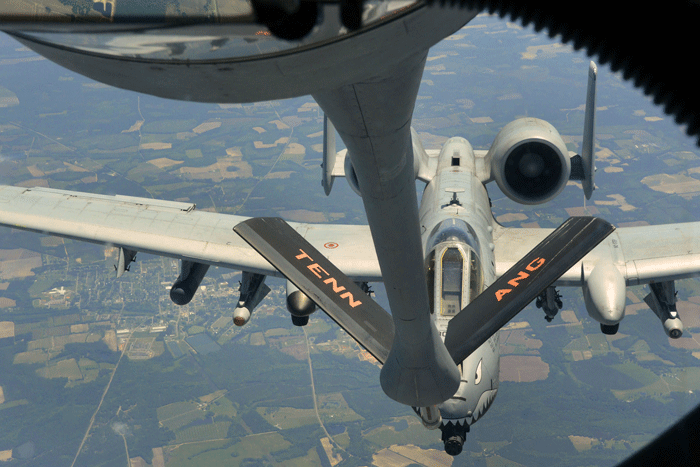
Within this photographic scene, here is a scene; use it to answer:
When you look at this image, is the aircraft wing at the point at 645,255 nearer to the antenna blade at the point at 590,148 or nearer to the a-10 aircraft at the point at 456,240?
the a-10 aircraft at the point at 456,240

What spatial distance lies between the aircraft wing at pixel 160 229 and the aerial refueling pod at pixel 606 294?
18.5ft

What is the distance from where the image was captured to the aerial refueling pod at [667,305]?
54.6 feet

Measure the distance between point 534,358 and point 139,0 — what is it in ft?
257

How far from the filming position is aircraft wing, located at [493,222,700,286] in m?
15.7

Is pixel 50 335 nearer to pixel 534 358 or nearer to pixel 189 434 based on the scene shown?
pixel 189 434

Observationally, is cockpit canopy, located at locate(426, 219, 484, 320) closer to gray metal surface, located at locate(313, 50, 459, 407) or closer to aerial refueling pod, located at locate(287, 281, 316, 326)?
aerial refueling pod, located at locate(287, 281, 316, 326)

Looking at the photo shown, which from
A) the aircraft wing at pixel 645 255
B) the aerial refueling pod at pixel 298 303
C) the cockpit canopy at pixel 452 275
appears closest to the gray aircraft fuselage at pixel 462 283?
the cockpit canopy at pixel 452 275

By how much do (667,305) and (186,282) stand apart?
47.3ft

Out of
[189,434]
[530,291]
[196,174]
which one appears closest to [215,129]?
[196,174]

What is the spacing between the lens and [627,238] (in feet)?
55.5

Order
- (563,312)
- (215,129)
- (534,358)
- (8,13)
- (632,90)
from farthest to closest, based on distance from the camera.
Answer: (215,129)
(563,312)
(534,358)
(8,13)
(632,90)

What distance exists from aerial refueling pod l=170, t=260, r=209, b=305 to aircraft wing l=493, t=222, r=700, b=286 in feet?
30.5

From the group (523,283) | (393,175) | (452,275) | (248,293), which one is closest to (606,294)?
(452,275)

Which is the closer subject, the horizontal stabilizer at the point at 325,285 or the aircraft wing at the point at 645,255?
the horizontal stabilizer at the point at 325,285
